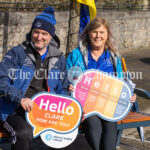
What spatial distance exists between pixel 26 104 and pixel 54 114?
30cm

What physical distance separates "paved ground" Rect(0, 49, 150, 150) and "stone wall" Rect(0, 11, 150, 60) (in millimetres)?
485

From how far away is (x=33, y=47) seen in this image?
3.44 meters

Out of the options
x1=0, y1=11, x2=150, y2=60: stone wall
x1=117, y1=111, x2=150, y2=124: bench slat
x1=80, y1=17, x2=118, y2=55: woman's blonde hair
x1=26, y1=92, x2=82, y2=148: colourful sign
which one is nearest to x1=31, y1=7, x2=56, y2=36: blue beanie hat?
x1=80, y1=17, x2=118, y2=55: woman's blonde hair

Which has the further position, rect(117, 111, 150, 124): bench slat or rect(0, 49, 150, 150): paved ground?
rect(0, 49, 150, 150): paved ground

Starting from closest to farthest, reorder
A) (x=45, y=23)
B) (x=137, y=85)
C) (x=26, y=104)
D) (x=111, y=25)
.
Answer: (x=26, y=104) → (x=45, y=23) → (x=111, y=25) → (x=137, y=85)

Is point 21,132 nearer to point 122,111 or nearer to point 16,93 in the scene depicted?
point 16,93

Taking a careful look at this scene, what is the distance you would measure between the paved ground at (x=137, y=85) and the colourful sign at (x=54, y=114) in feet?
3.15

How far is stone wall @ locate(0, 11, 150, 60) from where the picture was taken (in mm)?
7793

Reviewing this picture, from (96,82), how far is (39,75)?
0.63 m

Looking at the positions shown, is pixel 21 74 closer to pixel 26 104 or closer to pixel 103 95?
pixel 26 104

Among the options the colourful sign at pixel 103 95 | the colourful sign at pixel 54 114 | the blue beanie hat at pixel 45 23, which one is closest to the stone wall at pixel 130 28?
the colourful sign at pixel 103 95

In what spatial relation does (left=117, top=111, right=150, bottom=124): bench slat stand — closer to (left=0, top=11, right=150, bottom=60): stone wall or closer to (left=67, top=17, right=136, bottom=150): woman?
(left=67, top=17, right=136, bottom=150): woman

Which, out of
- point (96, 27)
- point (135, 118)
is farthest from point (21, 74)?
point (135, 118)

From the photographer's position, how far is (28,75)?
3.41 m
